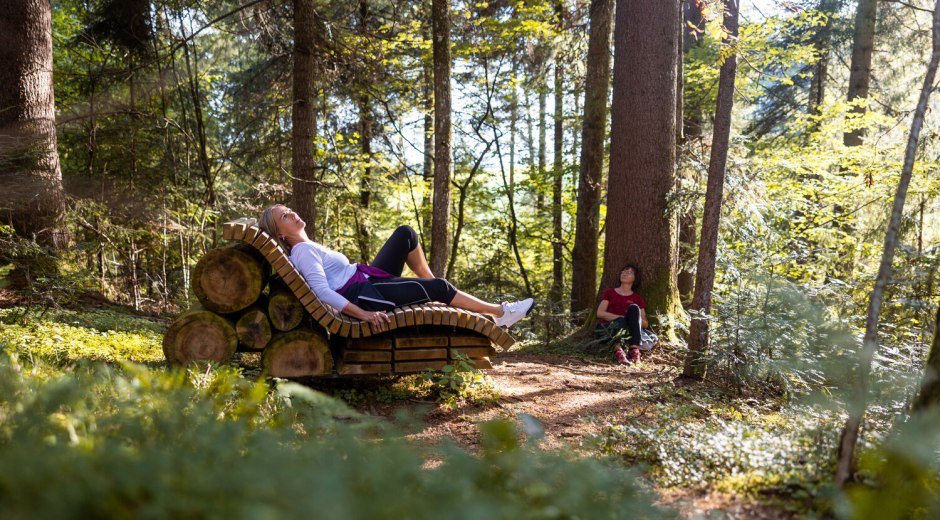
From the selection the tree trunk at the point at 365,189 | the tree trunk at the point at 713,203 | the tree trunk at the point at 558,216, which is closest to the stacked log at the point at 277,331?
the tree trunk at the point at 713,203

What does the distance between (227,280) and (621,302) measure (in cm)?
468

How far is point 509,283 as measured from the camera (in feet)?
45.4

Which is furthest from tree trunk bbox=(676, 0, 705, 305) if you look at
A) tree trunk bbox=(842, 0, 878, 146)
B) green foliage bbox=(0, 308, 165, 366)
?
green foliage bbox=(0, 308, 165, 366)

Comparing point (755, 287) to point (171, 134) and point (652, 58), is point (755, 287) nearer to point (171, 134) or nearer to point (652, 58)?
point (652, 58)

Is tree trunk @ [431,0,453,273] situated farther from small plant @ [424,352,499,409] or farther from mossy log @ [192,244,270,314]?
mossy log @ [192,244,270,314]

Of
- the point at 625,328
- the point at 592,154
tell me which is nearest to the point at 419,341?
the point at 625,328

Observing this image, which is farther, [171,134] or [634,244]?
[171,134]

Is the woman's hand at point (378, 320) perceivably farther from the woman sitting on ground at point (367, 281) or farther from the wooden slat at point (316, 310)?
the wooden slat at point (316, 310)

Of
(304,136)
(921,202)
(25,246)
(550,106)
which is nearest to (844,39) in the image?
(921,202)

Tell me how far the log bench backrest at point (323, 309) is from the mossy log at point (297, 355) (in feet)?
0.69

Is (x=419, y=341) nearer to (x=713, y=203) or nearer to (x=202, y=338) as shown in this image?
(x=202, y=338)

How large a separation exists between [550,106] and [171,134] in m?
13.1

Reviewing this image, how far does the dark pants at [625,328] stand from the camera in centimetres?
711

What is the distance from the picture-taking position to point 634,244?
25.2ft
